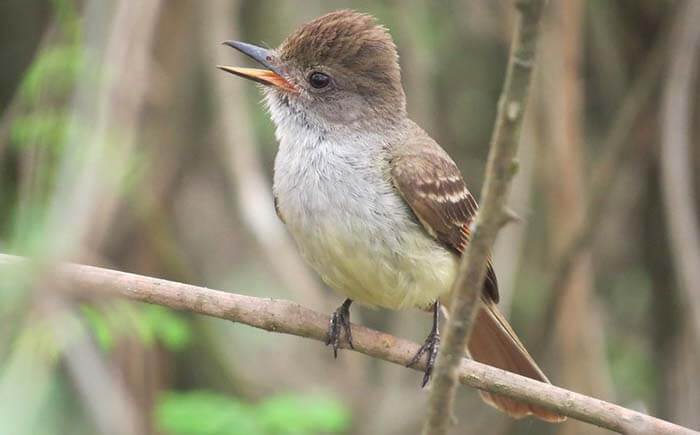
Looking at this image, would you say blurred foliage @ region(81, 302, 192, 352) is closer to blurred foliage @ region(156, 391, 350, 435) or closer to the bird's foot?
blurred foliage @ region(156, 391, 350, 435)

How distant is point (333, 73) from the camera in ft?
13.6

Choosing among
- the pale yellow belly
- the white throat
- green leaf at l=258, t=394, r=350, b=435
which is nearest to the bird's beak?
the white throat

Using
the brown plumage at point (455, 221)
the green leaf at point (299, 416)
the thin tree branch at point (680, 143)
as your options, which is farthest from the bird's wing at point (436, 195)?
the thin tree branch at point (680, 143)

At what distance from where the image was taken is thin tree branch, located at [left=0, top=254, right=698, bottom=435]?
283 cm

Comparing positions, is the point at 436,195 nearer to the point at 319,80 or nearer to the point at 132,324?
the point at 319,80

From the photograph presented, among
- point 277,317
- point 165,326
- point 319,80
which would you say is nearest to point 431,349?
point 277,317

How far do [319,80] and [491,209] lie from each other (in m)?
2.13

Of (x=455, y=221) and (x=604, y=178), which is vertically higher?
(x=604, y=178)

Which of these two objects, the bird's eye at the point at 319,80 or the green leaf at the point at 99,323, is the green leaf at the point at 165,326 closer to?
the green leaf at the point at 99,323

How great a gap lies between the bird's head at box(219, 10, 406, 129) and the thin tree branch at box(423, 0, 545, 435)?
1881mm

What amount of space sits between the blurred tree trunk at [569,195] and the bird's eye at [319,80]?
4.87 ft

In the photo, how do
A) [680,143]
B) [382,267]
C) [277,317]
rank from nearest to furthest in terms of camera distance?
[277,317] < [382,267] < [680,143]

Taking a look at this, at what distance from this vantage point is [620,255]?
20.0 ft

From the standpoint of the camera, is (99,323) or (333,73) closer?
(99,323)
